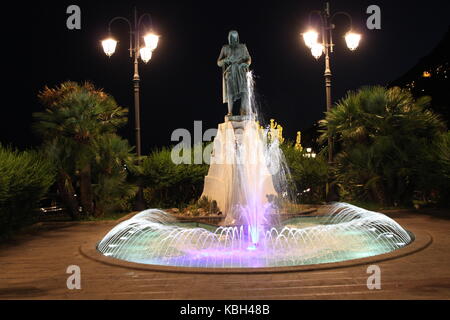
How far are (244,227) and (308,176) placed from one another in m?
6.98

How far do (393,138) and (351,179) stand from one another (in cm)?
187

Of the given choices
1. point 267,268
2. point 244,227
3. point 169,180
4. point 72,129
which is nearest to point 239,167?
point 244,227

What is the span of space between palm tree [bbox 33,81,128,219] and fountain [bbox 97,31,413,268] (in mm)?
2172

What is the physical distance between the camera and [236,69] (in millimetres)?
13461

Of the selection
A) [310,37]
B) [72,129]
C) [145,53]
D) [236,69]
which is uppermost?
[310,37]

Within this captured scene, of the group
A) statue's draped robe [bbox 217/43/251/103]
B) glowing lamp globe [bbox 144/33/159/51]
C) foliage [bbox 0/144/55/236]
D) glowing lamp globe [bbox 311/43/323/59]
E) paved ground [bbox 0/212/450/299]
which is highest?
glowing lamp globe [bbox 144/33/159/51]

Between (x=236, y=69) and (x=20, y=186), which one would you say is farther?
(x=236, y=69)

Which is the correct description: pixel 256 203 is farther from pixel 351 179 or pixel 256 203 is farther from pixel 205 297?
pixel 205 297

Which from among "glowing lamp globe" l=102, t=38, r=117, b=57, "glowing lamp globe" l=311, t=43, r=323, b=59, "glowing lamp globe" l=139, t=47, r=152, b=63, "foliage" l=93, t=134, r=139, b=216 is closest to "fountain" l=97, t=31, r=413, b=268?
"foliage" l=93, t=134, r=139, b=216

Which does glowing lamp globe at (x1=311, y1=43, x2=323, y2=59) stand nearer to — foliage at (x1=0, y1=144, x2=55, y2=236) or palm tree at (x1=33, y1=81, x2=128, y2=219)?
palm tree at (x1=33, y1=81, x2=128, y2=219)

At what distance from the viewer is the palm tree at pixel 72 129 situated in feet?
43.2

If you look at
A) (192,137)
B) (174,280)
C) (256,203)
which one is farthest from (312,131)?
(174,280)

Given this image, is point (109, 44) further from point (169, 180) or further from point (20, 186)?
point (20, 186)

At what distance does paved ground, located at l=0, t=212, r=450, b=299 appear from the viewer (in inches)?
222
